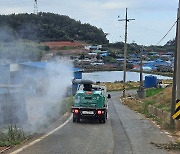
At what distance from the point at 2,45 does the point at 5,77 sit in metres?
3.24

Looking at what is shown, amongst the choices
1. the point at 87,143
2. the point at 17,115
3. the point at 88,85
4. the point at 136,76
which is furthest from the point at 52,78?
the point at 136,76

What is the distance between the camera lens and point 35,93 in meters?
→ 25.0

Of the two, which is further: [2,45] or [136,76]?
[136,76]

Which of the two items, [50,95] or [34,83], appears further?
[50,95]

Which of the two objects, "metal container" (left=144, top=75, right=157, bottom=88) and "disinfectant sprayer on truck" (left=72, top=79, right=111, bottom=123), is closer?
"disinfectant sprayer on truck" (left=72, top=79, right=111, bottom=123)

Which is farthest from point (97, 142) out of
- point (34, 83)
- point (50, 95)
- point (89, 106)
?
point (50, 95)

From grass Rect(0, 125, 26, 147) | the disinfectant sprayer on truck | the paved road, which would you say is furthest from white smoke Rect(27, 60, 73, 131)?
grass Rect(0, 125, 26, 147)

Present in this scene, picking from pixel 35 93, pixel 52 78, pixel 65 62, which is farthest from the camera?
pixel 65 62

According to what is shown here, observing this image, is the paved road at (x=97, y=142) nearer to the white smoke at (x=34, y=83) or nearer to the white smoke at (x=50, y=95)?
the white smoke at (x=34, y=83)

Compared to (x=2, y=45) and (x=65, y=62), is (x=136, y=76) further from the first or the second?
(x=2, y=45)

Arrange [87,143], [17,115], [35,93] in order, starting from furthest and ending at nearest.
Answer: [35,93] → [17,115] → [87,143]

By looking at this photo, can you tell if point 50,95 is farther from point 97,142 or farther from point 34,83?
point 97,142

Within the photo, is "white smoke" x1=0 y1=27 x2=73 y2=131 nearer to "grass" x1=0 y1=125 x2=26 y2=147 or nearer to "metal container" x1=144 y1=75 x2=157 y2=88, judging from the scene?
"grass" x1=0 y1=125 x2=26 y2=147

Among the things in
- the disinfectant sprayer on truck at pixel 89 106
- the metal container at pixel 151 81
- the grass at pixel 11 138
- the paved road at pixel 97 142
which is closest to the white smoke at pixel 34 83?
the disinfectant sprayer on truck at pixel 89 106
